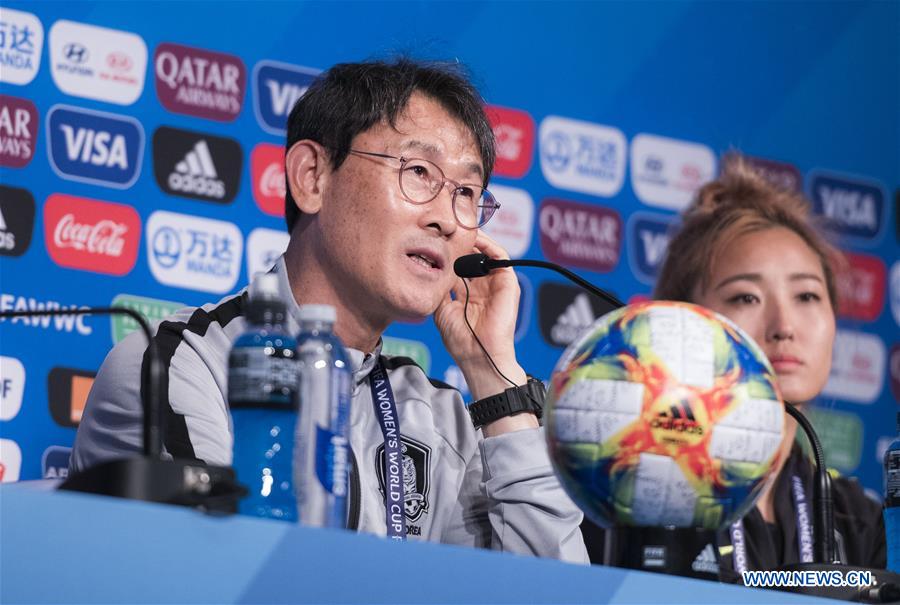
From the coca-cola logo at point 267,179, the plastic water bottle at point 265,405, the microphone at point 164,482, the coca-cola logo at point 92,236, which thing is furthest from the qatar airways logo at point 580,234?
the microphone at point 164,482

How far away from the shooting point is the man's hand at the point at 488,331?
7.09ft

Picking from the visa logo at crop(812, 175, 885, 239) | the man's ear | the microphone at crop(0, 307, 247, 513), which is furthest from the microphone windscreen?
the visa logo at crop(812, 175, 885, 239)

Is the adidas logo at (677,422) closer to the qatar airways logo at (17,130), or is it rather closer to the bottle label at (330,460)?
the bottle label at (330,460)

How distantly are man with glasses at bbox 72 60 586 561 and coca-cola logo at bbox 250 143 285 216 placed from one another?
1.16ft

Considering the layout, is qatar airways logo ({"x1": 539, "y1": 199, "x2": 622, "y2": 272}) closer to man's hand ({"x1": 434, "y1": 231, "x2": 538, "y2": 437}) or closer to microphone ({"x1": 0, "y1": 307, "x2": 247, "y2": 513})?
man's hand ({"x1": 434, "y1": 231, "x2": 538, "y2": 437})

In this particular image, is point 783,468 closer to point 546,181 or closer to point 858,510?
point 858,510

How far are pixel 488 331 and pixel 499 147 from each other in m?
0.92

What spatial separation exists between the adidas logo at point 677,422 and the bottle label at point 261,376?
364mm

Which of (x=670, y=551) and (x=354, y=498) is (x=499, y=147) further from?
(x=670, y=551)

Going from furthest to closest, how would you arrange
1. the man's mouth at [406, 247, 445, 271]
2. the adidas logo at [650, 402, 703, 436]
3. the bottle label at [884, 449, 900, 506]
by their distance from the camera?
the man's mouth at [406, 247, 445, 271] → the bottle label at [884, 449, 900, 506] → the adidas logo at [650, 402, 703, 436]

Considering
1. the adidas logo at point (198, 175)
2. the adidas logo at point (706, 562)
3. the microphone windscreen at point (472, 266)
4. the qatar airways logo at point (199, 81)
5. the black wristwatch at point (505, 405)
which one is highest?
the qatar airways logo at point (199, 81)

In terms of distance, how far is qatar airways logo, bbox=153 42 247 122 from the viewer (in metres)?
2.73

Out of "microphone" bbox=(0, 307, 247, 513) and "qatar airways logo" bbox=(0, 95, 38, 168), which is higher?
"qatar airways logo" bbox=(0, 95, 38, 168)

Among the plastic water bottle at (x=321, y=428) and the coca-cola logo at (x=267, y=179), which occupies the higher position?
the coca-cola logo at (x=267, y=179)
